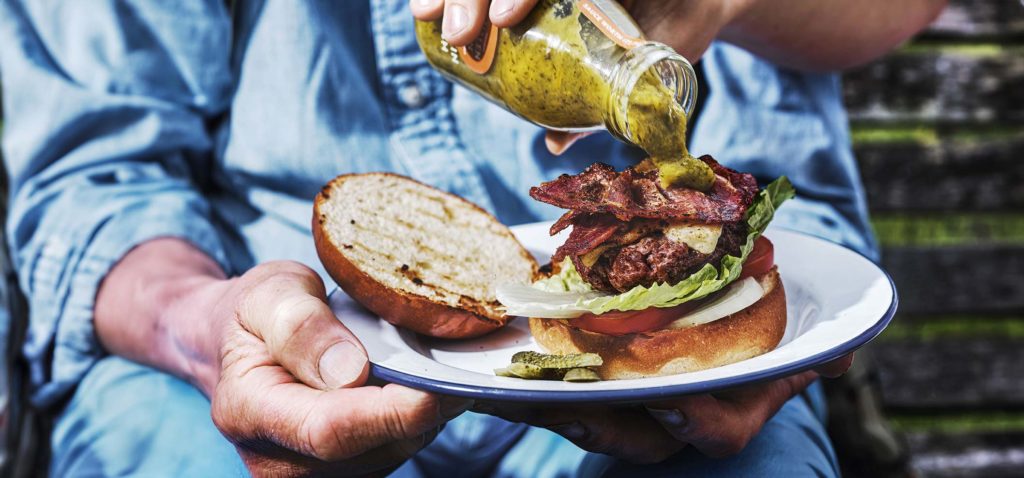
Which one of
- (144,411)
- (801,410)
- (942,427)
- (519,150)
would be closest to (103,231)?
(144,411)

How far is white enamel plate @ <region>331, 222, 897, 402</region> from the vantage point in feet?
4.35

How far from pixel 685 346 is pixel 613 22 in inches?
21.8

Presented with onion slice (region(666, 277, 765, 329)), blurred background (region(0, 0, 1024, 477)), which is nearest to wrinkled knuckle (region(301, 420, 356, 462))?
onion slice (region(666, 277, 765, 329))

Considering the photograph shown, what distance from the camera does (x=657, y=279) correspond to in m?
A: 1.59

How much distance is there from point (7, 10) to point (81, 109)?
0.32 meters

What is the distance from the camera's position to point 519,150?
2406mm

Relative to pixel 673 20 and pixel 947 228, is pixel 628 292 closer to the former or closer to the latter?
pixel 673 20

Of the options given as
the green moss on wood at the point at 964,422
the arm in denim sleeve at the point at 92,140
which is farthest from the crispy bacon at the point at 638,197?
the green moss on wood at the point at 964,422

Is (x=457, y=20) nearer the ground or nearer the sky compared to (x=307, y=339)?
nearer the sky

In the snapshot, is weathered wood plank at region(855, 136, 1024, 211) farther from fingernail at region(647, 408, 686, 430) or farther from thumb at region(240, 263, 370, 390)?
thumb at region(240, 263, 370, 390)

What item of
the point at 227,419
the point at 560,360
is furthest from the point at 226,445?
the point at 560,360

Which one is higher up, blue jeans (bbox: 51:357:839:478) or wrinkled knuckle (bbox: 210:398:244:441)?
wrinkled knuckle (bbox: 210:398:244:441)

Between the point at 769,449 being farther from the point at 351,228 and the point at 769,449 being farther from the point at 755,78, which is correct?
the point at 755,78

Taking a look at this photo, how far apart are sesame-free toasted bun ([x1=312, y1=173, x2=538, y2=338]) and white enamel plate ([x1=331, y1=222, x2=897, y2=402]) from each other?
0.16ft
